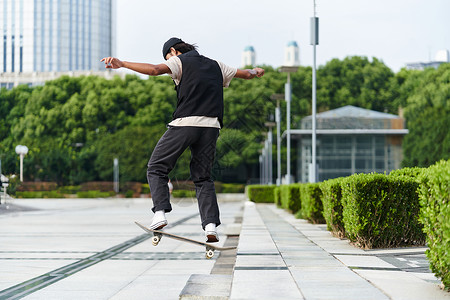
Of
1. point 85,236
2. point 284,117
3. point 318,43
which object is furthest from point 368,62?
point 85,236

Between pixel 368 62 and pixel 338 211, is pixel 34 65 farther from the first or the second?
pixel 338 211

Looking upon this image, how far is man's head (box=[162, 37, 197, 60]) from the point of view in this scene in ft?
21.1

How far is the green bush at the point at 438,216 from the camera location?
495 centimetres

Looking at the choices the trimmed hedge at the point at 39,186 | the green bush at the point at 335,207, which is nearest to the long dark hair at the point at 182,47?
the green bush at the point at 335,207

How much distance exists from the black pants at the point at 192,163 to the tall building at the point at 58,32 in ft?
367

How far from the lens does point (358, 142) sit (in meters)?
64.5

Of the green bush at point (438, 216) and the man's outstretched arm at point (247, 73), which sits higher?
the man's outstretched arm at point (247, 73)

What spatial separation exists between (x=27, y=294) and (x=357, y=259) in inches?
136

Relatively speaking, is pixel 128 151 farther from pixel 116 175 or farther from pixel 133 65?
pixel 133 65

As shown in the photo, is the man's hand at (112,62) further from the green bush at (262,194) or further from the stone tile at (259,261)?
the green bush at (262,194)

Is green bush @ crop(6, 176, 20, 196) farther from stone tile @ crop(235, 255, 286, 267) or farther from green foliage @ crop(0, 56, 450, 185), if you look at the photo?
green foliage @ crop(0, 56, 450, 185)

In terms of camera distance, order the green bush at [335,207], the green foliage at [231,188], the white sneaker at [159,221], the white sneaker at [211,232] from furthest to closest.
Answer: the green foliage at [231,188] → the green bush at [335,207] → the white sneaker at [211,232] → the white sneaker at [159,221]

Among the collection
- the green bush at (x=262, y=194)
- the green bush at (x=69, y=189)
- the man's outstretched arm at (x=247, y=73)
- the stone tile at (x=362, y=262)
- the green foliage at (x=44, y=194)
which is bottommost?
the green foliage at (x=44, y=194)

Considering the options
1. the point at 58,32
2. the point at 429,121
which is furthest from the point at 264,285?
the point at 58,32
